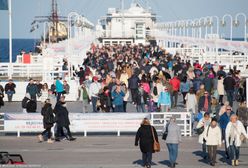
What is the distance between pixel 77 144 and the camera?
2305 cm

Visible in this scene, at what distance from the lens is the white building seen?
119762 mm

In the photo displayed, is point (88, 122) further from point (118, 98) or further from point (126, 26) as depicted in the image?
point (126, 26)

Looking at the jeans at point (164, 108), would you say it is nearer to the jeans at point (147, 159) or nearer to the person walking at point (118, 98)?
the person walking at point (118, 98)

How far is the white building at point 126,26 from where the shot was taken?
120 meters

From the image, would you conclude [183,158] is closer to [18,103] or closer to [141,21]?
[18,103]

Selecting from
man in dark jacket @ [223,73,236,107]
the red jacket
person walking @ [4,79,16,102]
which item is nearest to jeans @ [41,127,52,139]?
the red jacket

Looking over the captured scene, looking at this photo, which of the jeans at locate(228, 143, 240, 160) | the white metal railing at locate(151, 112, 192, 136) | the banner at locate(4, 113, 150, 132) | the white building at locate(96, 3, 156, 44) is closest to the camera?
the jeans at locate(228, 143, 240, 160)

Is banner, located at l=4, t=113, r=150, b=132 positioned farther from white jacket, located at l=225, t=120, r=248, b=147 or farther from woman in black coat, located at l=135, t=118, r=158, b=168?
woman in black coat, located at l=135, t=118, r=158, b=168

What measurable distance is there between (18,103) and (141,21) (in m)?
99.1

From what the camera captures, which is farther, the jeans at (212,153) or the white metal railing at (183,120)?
the white metal railing at (183,120)

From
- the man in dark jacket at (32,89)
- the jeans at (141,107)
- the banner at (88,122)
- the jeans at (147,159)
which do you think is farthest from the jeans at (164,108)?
the jeans at (147,159)

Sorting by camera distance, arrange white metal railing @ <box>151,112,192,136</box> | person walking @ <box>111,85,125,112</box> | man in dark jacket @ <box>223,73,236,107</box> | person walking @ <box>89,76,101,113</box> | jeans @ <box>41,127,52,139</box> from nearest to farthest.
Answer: jeans @ <box>41,127,52,139</box>, white metal railing @ <box>151,112,192,136</box>, person walking @ <box>111,85,125,112</box>, person walking @ <box>89,76,101,113</box>, man in dark jacket @ <box>223,73,236,107</box>

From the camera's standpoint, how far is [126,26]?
427 ft

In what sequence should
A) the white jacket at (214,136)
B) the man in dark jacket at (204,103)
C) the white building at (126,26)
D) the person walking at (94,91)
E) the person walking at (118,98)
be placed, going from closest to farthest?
the white jacket at (214,136) → the man in dark jacket at (204,103) → the person walking at (118,98) → the person walking at (94,91) → the white building at (126,26)
